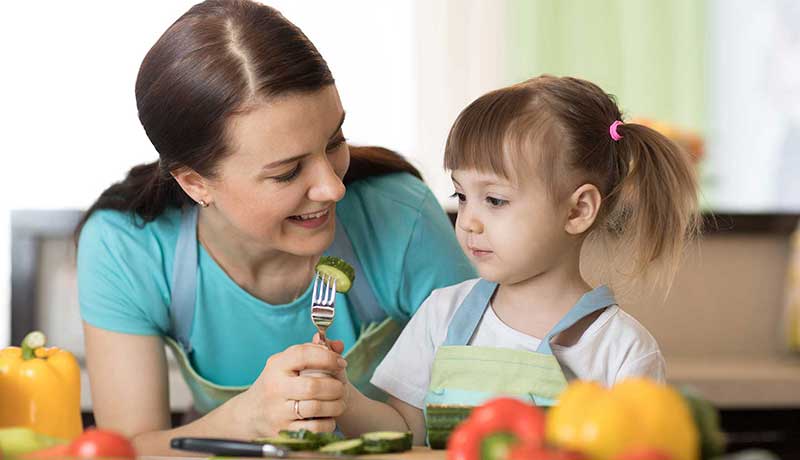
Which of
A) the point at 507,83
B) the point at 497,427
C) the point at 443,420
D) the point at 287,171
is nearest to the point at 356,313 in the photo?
the point at 287,171

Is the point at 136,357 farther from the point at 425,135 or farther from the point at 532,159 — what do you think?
the point at 425,135

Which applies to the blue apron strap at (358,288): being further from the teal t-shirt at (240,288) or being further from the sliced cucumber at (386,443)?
the sliced cucumber at (386,443)

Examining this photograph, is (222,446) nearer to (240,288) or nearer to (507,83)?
(240,288)

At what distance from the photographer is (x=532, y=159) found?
149 cm

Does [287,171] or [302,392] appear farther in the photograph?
[287,171]

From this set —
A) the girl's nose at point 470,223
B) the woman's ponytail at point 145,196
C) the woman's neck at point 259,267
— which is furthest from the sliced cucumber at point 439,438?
the woman's ponytail at point 145,196

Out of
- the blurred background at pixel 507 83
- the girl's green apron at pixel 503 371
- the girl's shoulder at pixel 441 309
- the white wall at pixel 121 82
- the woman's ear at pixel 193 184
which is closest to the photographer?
the girl's green apron at pixel 503 371

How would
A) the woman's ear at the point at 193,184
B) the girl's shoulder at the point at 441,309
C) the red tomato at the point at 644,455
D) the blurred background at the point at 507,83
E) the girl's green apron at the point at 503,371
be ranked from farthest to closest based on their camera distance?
the blurred background at the point at 507,83, the woman's ear at the point at 193,184, the girl's shoulder at the point at 441,309, the girl's green apron at the point at 503,371, the red tomato at the point at 644,455

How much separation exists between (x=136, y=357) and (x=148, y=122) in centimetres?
40

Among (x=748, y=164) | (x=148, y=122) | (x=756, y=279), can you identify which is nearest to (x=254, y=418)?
(x=148, y=122)

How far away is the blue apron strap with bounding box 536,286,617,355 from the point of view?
4.73 feet

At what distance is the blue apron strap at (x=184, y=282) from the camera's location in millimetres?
1856

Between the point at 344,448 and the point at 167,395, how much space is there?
2.65 ft

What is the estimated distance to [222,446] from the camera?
41.1 inches
